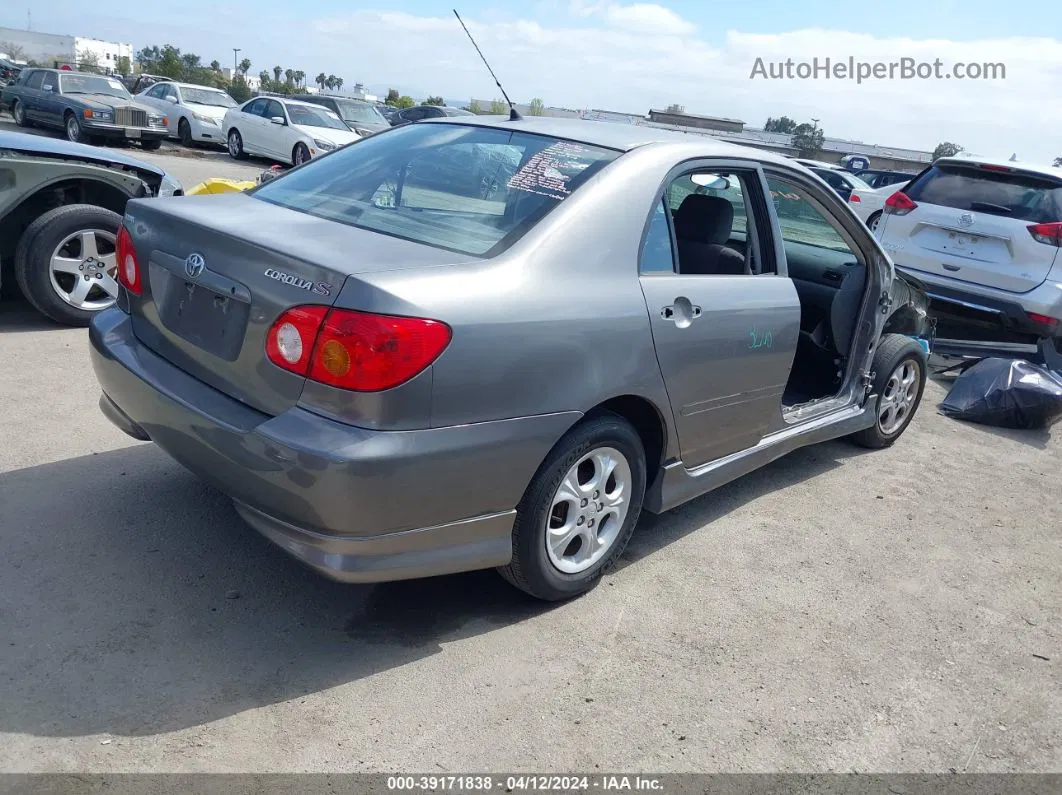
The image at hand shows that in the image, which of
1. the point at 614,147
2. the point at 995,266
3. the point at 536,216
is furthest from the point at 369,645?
the point at 995,266

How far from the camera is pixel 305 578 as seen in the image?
3.44m

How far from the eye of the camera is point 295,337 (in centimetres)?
269

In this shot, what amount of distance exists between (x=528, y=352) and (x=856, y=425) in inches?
118

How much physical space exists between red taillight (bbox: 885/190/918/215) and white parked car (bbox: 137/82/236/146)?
18008mm

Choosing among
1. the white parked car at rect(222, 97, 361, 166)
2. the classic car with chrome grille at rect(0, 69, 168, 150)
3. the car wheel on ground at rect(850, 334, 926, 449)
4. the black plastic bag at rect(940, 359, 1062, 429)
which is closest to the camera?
the car wheel on ground at rect(850, 334, 926, 449)

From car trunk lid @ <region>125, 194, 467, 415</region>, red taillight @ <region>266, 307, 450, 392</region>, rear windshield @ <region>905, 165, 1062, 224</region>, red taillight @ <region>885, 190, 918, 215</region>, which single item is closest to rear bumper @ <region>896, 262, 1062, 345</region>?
red taillight @ <region>885, 190, 918, 215</region>

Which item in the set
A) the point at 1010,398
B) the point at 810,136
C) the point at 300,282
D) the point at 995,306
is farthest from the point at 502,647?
the point at 810,136

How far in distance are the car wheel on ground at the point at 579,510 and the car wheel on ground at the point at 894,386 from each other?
2.48 m

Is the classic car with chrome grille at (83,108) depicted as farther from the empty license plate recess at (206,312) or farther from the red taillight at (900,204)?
the empty license plate recess at (206,312)

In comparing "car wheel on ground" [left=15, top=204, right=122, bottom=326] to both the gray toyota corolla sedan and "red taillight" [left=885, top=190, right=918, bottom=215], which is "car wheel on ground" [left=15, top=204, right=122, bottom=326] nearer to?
the gray toyota corolla sedan

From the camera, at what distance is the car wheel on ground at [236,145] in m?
20.8

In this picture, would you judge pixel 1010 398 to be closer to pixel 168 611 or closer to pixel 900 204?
pixel 900 204

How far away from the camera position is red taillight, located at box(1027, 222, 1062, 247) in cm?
739

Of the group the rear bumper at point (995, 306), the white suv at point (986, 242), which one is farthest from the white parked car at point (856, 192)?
the rear bumper at point (995, 306)
